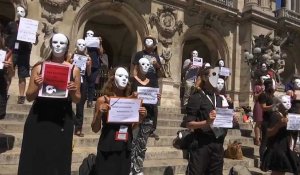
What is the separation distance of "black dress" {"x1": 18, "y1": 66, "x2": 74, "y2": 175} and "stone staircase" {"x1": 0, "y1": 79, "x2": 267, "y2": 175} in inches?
76.5

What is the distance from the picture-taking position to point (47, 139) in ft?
11.3

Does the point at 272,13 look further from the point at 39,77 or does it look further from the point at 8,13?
the point at 39,77

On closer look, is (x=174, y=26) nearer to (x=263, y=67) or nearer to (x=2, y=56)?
(x=263, y=67)

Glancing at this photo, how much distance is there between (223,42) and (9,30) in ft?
39.6

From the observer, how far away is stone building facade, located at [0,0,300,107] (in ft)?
41.6

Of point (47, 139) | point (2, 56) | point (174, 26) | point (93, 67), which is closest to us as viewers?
point (47, 139)

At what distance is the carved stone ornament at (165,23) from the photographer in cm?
1478

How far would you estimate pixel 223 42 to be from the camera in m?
17.4

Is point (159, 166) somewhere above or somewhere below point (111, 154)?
below

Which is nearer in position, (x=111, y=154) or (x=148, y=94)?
(x=111, y=154)

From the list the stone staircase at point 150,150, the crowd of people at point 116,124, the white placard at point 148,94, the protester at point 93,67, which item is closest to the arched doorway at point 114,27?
the protester at point 93,67

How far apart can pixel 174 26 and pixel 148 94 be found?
1004 centimetres

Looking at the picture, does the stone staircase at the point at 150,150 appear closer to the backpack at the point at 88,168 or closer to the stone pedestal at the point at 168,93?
the backpack at the point at 88,168

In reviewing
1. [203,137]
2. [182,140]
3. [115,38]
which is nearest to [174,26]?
[115,38]
